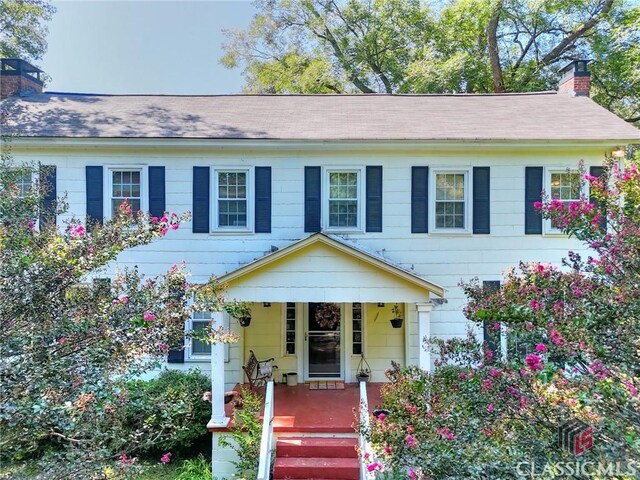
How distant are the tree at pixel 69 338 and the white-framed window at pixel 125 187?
4.24 m

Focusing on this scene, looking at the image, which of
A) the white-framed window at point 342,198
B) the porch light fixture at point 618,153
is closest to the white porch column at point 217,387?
the white-framed window at point 342,198

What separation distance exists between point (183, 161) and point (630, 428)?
8626 mm

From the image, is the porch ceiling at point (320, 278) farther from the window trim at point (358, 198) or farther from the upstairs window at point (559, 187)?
the upstairs window at point (559, 187)

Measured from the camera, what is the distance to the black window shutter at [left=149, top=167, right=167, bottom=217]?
28.0 feet

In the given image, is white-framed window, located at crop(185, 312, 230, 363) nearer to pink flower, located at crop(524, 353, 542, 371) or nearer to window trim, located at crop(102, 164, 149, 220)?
window trim, located at crop(102, 164, 149, 220)

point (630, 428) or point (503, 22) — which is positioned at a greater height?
point (503, 22)

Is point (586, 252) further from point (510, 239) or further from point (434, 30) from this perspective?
point (434, 30)

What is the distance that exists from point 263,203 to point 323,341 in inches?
146

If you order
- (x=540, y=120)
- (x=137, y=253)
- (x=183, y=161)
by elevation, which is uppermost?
(x=540, y=120)

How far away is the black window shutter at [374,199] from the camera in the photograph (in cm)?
855

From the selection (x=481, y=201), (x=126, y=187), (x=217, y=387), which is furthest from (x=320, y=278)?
(x=126, y=187)

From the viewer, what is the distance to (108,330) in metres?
3.48

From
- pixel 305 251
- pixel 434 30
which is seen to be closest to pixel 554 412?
pixel 305 251
